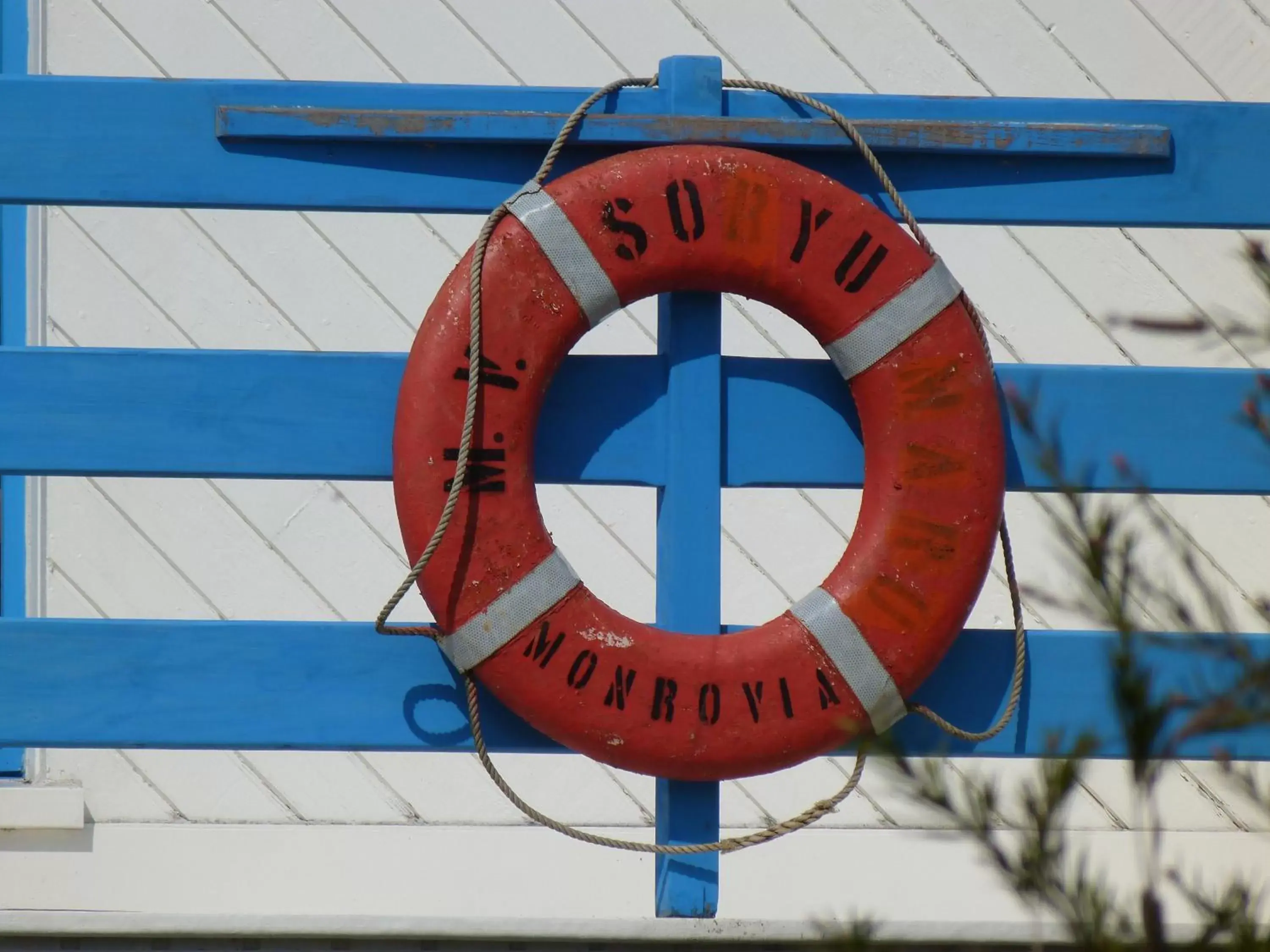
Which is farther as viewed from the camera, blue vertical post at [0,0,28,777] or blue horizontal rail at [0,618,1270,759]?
blue vertical post at [0,0,28,777]

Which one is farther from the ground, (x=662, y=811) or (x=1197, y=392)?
(x=1197, y=392)

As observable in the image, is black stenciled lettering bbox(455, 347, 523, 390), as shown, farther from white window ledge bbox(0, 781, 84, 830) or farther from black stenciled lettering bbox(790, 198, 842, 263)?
white window ledge bbox(0, 781, 84, 830)

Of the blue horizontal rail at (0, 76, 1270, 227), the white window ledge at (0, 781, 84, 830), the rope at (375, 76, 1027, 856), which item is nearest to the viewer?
the rope at (375, 76, 1027, 856)

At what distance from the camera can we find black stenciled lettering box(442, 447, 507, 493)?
1.50m

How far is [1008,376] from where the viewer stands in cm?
166

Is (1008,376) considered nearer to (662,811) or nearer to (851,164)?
(851,164)

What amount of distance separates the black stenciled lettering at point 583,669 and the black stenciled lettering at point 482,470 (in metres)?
0.19

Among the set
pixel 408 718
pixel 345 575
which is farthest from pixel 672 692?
pixel 345 575

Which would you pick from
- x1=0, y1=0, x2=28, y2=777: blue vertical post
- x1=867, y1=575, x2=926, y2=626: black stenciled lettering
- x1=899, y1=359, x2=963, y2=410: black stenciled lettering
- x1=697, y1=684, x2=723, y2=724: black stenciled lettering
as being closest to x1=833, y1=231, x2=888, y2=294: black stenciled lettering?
x1=899, y1=359, x2=963, y2=410: black stenciled lettering

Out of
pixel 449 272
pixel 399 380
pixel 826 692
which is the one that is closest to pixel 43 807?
pixel 449 272

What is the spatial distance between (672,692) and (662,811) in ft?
0.61

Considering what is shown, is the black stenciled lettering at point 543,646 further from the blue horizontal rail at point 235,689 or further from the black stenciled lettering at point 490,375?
the black stenciled lettering at point 490,375

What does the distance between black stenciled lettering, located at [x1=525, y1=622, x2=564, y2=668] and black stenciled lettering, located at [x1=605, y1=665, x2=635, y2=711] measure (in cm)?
7

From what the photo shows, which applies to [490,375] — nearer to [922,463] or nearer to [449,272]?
[922,463]
